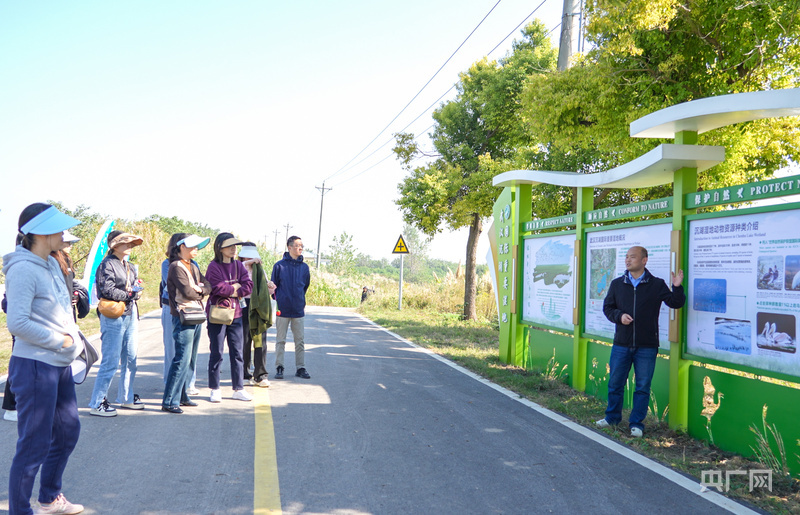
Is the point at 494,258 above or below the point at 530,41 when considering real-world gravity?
below

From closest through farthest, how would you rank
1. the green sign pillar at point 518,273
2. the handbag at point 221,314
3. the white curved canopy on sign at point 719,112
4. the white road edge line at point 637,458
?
1. the white road edge line at point 637,458
2. the white curved canopy on sign at point 719,112
3. the handbag at point 221,314
4. the green sign pillar at point 518,273

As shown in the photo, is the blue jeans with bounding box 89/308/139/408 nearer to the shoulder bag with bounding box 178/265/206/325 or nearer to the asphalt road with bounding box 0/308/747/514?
the asphalt road with bounding box 0/308/747/514

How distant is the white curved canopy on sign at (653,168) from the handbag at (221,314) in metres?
4.83

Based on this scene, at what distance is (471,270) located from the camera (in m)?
18.9

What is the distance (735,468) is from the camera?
4.70 metres

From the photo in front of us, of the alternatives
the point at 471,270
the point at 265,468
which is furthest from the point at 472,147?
the point at 265,468

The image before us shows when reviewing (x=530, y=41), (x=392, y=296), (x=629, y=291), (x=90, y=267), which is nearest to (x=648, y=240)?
(x=629, y=291)

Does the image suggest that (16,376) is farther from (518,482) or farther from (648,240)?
(648,240)

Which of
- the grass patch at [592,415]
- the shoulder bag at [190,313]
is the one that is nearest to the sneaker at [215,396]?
the shoulder bag at [190,313]

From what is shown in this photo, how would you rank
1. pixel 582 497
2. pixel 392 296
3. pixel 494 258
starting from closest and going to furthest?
pixel 582 497
pixel 494 258
pixel 392 296

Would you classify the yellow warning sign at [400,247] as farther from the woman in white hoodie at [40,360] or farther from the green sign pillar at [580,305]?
the woman in white hoodie at [40,360]

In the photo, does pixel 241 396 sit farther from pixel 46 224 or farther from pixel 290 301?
pixel 46 224

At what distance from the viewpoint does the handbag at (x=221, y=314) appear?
6535mm

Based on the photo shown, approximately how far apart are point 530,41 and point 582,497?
16.3 meters
